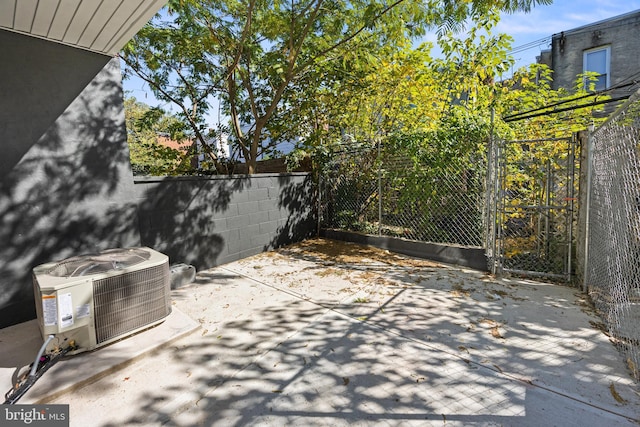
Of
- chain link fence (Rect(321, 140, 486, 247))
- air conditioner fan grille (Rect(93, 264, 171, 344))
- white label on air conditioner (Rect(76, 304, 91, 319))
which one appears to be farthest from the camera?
chain link fence (Rect(321, 140, 486, 247))

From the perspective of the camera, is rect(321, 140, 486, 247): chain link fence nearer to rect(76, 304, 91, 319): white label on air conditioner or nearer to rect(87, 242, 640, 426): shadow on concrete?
rect(87, 242, 640, 426): shadow on concrete

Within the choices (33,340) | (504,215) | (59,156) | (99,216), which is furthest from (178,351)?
(504,215)

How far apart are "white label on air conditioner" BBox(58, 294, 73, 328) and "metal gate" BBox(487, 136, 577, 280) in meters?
4.67

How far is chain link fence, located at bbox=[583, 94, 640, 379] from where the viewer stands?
7.56ft

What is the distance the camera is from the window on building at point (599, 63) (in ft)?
31.4

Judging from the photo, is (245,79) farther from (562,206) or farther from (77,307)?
(562,206)

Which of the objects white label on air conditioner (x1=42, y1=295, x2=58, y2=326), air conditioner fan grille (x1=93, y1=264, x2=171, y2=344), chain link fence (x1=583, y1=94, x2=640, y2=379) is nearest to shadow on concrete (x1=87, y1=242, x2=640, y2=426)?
chain link fence (x1=583, y1=94, x2=640, y2=379)

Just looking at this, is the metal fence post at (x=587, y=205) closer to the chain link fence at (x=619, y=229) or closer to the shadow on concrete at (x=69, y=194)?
the chain link fence at (x=619, y=229)

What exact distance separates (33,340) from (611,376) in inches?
177

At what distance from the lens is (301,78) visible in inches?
250

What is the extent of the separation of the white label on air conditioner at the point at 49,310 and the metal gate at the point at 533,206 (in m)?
4.75

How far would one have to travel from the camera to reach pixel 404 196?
5375 millimetres

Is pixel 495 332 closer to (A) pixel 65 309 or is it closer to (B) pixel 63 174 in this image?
(A) pixel 65 309

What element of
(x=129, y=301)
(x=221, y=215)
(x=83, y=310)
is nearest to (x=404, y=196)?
(x=221, y=215)
